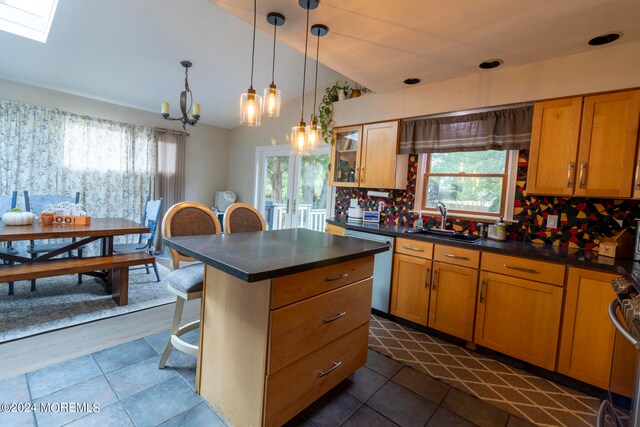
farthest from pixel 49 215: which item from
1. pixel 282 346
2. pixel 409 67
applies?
pixel 409 67

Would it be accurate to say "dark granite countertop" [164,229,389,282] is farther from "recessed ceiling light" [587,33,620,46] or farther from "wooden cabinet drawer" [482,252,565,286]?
"recessed ceiling light" [587,33,620,46]

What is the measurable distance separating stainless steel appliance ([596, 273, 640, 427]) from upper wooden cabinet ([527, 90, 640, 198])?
0.82m

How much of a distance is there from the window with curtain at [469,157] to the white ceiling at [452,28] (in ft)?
1.57

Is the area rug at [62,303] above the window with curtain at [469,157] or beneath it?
beneath

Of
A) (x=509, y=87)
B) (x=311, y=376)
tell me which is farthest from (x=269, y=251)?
(x=509, y=87)

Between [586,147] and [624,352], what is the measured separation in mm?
1487

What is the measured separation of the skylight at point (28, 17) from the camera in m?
2.96

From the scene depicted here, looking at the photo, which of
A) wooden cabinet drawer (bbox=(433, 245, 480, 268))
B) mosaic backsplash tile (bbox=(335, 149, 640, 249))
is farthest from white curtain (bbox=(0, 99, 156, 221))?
wooden cabinet drawer (bbox=(433, 245, 480, 268))

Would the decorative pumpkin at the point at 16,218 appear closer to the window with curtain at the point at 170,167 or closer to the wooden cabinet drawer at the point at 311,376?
the window with curtain at the point at 170,167

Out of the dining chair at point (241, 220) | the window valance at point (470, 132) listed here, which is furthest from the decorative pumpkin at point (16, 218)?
the window valance at point (470, 132)

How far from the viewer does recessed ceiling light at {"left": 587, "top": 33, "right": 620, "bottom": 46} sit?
6.29 feet

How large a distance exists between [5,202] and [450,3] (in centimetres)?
480

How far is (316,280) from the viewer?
1.45m

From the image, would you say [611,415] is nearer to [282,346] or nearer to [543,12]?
[282,346]
